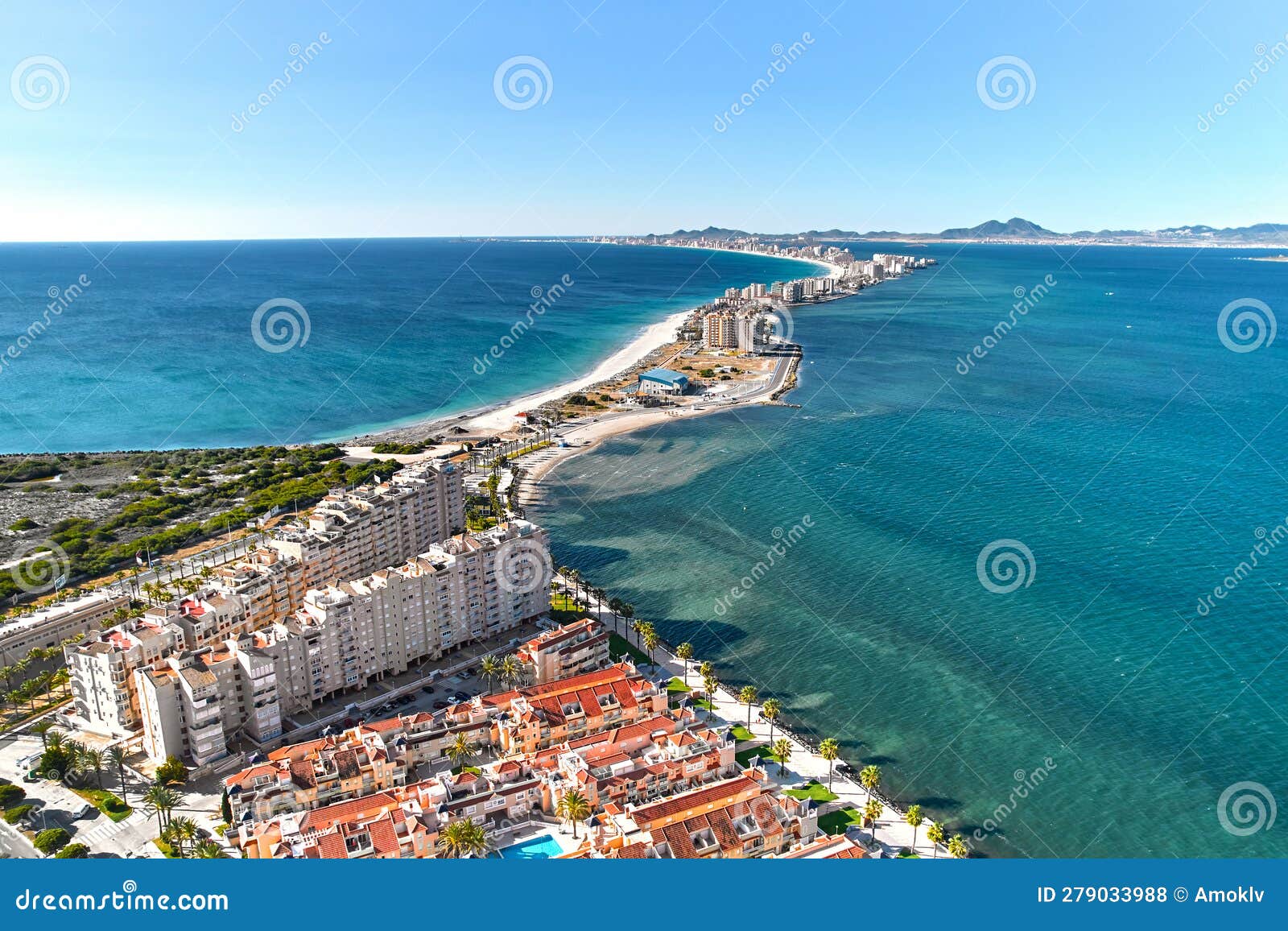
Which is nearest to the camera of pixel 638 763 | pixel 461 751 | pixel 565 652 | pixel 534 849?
pixel 534 849

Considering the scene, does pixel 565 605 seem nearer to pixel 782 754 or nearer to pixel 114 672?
pixel 782 754

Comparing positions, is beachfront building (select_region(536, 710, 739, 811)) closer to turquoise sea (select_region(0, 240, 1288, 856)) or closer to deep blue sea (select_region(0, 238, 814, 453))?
turquoise sea (select_region(0, 240, 1288, 856))

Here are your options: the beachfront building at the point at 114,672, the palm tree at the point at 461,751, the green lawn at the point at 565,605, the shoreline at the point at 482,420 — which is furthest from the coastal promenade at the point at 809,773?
the shoreline at the point at 482,420

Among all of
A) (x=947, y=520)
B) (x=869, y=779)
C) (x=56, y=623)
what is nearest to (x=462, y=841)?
(x=869, y=779)

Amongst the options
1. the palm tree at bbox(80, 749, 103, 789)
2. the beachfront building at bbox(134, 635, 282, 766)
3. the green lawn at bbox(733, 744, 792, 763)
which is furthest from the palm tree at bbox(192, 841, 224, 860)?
the green lawn at bbox(733, 744, 792, 763)

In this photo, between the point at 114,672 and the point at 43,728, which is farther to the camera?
the point at 43,728

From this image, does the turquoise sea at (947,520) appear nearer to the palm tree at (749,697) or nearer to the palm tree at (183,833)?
the palm tree at (749,697)
